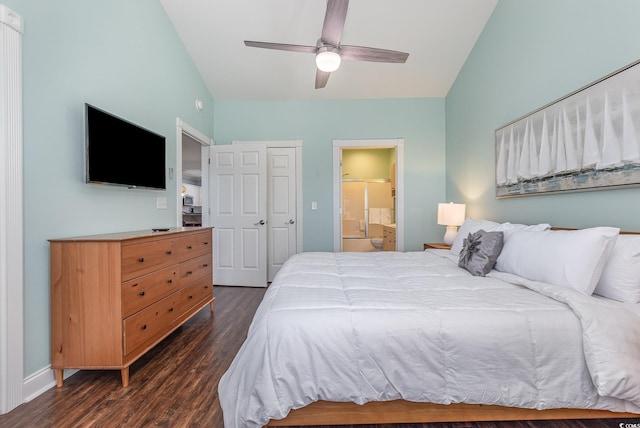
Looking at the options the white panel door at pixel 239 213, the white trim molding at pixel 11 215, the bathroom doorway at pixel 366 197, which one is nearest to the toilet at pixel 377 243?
the bathroom doorway at pixel 366 197

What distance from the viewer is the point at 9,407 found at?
4.93 feet

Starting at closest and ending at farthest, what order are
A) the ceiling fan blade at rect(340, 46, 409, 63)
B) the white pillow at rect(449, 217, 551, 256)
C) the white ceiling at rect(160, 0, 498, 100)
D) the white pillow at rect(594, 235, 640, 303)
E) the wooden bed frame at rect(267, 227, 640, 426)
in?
the wooden bed frame at rect(267, 227, 640, 426) < the white pillow at rect(594, 235, 640, 303) < the white pillow at rect(449, 217, 551, 256) < the ceiling fan blade at rect(340, 46, 409, 63) < the white ceiling at rect(160, 0, 498, 100)

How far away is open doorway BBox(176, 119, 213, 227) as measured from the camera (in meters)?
3.34

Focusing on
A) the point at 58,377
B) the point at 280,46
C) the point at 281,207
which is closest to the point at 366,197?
the point at 281,207

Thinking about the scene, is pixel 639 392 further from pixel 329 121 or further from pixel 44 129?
pixel 329 121

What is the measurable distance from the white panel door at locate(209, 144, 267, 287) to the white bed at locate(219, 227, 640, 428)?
2.82 metres

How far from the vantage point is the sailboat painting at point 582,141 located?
1648 millimetres

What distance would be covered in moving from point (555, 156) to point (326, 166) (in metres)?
2.68

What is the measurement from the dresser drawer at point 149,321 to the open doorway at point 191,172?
1299 mm

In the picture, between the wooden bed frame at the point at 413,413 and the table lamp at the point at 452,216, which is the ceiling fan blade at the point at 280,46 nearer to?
the table lamp at the point at 452,216

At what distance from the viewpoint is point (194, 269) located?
2617 mm

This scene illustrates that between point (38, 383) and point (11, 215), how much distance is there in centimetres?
98

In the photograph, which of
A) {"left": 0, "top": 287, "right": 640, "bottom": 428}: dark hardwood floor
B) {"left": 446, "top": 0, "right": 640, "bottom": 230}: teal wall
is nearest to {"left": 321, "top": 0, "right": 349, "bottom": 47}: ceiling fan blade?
{"left": 446, "top": 0, "right": 640, "bottom": 230}: teal wall

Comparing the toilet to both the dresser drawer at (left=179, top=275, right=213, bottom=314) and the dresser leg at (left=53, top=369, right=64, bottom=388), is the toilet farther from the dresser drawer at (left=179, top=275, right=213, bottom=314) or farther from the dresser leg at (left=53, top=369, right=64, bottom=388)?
the dresser leg at (left=53, top=369, right=64, bottom=388)
